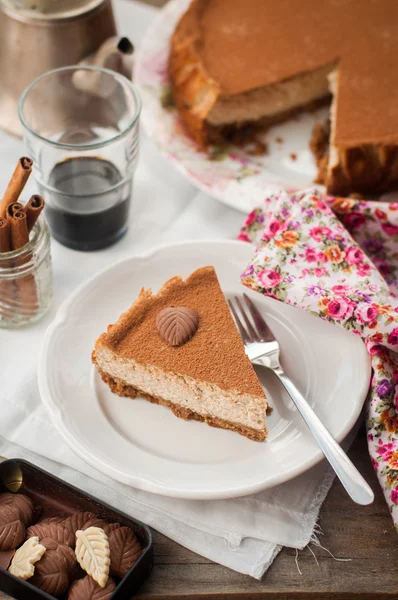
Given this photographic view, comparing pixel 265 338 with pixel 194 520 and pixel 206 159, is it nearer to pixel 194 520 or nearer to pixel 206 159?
pixel 194 520

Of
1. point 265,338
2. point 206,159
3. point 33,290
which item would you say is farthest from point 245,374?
point 206,159

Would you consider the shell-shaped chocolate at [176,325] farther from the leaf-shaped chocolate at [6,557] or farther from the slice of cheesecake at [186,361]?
the leaf-shaped chocolate at [6,557]

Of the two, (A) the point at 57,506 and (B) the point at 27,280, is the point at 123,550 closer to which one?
(A) the point at 57,506

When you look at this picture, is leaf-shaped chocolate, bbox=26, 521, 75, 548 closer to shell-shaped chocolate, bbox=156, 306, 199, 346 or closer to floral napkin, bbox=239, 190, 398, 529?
shell-shaped chocolate, bbox=156, 306, 199, 346

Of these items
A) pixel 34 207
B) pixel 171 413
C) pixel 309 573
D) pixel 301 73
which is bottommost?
pixel 309 573

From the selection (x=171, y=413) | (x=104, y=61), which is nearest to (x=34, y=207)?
(x=171, y=413)
